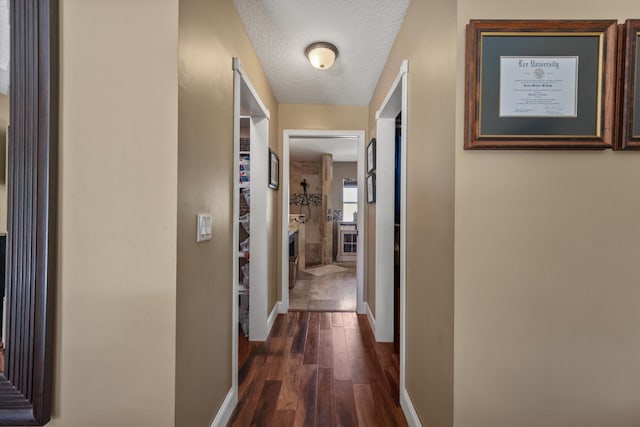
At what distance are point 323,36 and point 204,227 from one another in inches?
61.5

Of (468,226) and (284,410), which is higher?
(468,226)

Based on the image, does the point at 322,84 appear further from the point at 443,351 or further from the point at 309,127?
the point at 443,351

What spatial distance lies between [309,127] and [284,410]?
8.72 ft

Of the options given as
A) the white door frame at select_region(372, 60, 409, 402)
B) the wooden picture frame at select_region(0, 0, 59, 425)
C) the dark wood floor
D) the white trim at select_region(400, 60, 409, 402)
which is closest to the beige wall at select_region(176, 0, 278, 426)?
the dark wood floor

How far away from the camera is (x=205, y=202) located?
145 cm

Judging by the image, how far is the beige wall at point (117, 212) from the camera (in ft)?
3.85

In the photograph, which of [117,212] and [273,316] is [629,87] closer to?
[117,212]

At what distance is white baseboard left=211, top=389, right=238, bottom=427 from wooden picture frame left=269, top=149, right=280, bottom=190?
1801 millimetres

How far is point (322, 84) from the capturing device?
2.98 meters

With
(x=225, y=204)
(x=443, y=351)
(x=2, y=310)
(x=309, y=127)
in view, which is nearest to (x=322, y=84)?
(x=309, y=127)

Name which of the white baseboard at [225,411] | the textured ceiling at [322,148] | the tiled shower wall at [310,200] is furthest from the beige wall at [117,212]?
the tiled shower wall at [310,200]

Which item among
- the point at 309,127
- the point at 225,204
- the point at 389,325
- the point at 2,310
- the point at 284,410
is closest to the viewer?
the point at 2,310

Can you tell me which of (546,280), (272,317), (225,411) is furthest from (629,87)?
(272,317)

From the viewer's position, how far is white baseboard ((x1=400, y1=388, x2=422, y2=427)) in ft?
5.34
